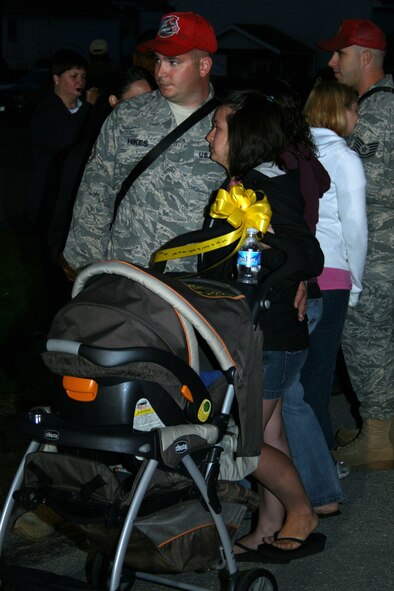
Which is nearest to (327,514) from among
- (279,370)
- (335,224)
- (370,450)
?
(370,450)

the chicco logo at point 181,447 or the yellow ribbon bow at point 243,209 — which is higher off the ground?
the yellow ribbon bow at point 243,209

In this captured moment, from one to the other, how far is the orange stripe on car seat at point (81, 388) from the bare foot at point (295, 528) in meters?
1.47

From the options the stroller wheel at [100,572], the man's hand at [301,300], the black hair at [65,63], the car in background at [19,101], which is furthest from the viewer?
the car in background at [19,101]

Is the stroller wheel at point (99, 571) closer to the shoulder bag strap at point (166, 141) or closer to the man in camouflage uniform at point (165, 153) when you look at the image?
the man in camouflage uniform at point (165, 153)

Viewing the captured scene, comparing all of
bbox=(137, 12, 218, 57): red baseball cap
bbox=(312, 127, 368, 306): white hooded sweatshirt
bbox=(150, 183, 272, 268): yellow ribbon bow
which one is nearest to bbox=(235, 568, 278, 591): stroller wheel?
bbox=(150, 183, 272, 268): yellow ribbon bow

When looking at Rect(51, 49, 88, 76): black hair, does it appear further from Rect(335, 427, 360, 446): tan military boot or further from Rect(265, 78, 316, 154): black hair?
Rect(265, 78, 316, 154): black hair

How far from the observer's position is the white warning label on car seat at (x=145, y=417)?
361 centimetres

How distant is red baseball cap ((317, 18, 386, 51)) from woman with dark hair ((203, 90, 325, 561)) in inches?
71.2

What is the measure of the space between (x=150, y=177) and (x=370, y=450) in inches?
86.9

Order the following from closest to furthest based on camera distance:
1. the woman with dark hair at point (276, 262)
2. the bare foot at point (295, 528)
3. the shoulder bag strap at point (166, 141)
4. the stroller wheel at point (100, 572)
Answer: the stroller wheel at point (100, 572) → the woman with dark hair at point (276, 262) → the bare foot at point (295, 528) → the shoulder bag strap at point (166, 141)

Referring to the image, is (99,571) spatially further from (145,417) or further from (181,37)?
(181,37)

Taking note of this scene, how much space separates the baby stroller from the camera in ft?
11.5

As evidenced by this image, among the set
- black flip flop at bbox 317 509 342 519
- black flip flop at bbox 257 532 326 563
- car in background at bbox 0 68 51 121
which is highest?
black flip flop at bbox 257 532 326 563

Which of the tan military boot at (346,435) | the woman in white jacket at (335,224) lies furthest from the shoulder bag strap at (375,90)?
the tan military boot at (346,435)
